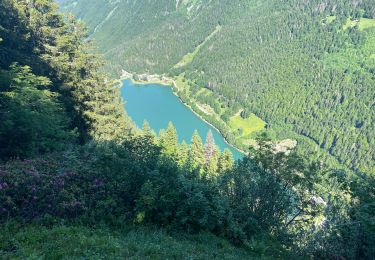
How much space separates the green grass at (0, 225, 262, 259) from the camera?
771 centimetres

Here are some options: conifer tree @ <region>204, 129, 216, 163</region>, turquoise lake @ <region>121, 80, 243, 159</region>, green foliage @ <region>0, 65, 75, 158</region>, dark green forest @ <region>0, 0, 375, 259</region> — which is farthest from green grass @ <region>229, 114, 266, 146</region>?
dark green forest @ <region>0, 0, 375, 259</region>

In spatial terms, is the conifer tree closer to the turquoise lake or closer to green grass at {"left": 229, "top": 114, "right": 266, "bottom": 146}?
the turquoise lake

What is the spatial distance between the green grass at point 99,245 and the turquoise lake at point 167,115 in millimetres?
118583

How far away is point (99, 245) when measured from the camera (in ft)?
27.6

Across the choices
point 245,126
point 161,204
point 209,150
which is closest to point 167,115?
point 245,126

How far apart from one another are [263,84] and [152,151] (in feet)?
630

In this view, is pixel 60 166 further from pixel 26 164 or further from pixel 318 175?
pixel 318 175

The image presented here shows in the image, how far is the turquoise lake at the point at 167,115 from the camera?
14062 cm

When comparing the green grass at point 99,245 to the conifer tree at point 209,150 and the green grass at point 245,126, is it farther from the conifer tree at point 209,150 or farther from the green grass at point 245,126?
the green grass at point 245,126

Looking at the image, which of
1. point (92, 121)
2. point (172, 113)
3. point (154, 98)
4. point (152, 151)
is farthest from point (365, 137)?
point (152, 151)

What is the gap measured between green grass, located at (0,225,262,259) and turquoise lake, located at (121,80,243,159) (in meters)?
119

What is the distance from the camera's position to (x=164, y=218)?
11508mm

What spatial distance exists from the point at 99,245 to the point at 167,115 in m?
154

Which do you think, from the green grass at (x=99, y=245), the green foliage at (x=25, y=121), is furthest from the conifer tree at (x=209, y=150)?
the green grass at (x=99, y=245)
